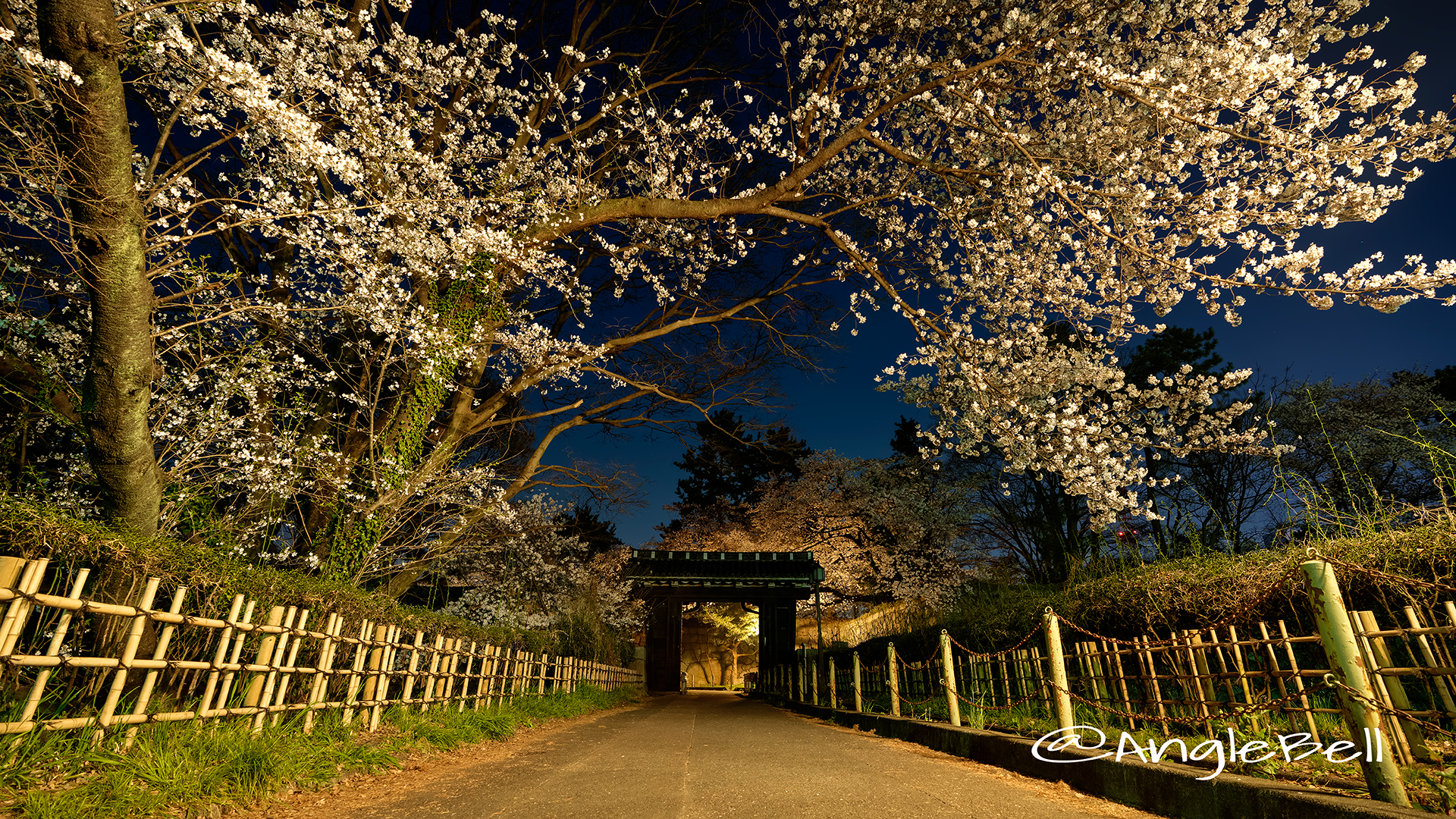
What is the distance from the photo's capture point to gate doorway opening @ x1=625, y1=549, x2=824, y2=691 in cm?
2055

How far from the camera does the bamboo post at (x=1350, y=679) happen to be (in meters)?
2.57

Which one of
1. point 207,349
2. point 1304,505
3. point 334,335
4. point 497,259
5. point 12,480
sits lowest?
point 1304,505

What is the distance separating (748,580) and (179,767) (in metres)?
18.1

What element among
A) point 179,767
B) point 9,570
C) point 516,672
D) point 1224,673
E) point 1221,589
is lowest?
point 179,767

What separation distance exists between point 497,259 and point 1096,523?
27.4 ft

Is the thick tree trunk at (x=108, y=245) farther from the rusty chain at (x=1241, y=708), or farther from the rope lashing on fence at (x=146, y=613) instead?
the rusty chain at (x=1241, y=708)

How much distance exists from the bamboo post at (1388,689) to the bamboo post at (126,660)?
5918 millimetres

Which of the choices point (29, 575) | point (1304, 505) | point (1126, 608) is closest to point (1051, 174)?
point (1304, 505)

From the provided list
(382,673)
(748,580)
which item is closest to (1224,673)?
(382,673)

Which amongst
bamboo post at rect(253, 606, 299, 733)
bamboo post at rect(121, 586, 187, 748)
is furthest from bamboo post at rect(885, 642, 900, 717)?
bamboo post at rect(121, 586, 187, 748)

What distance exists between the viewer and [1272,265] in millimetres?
5500

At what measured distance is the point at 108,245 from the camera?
418cm

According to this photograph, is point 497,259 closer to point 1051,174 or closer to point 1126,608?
point 1051,174

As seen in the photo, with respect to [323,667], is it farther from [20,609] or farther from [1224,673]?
[1224,673]
